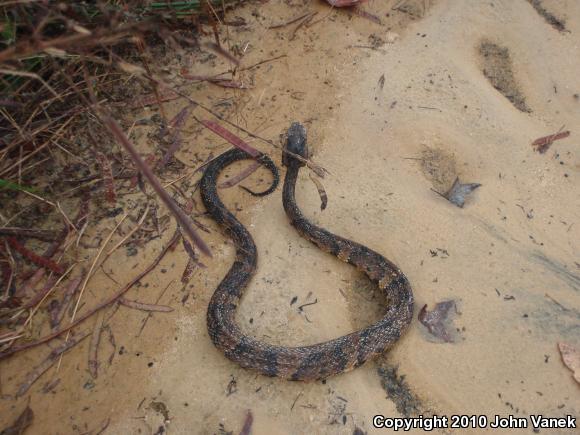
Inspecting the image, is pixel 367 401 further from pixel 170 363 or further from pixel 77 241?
pixel 77 241

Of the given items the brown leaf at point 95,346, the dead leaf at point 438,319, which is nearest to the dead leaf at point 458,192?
the dead leaf at point 438,319

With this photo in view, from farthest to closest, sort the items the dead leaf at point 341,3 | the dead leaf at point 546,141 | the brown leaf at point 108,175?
the dead leaf at point 341,3
the dead leaf at point 546,141
the brown leaf at point 108,175

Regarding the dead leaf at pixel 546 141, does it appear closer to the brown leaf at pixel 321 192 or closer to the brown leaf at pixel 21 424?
the brown leaf at pixel 321 192

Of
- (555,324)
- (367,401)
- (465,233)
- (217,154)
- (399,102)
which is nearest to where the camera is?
(367,401)

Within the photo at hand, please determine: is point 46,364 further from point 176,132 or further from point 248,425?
point 176,132

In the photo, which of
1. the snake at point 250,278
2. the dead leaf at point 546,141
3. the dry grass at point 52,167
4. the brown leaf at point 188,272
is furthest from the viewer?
the dead leaf at point 546,141

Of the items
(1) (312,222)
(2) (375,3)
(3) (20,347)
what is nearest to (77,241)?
(3) (20,347)

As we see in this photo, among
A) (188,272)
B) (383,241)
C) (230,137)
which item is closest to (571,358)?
(383,241)
